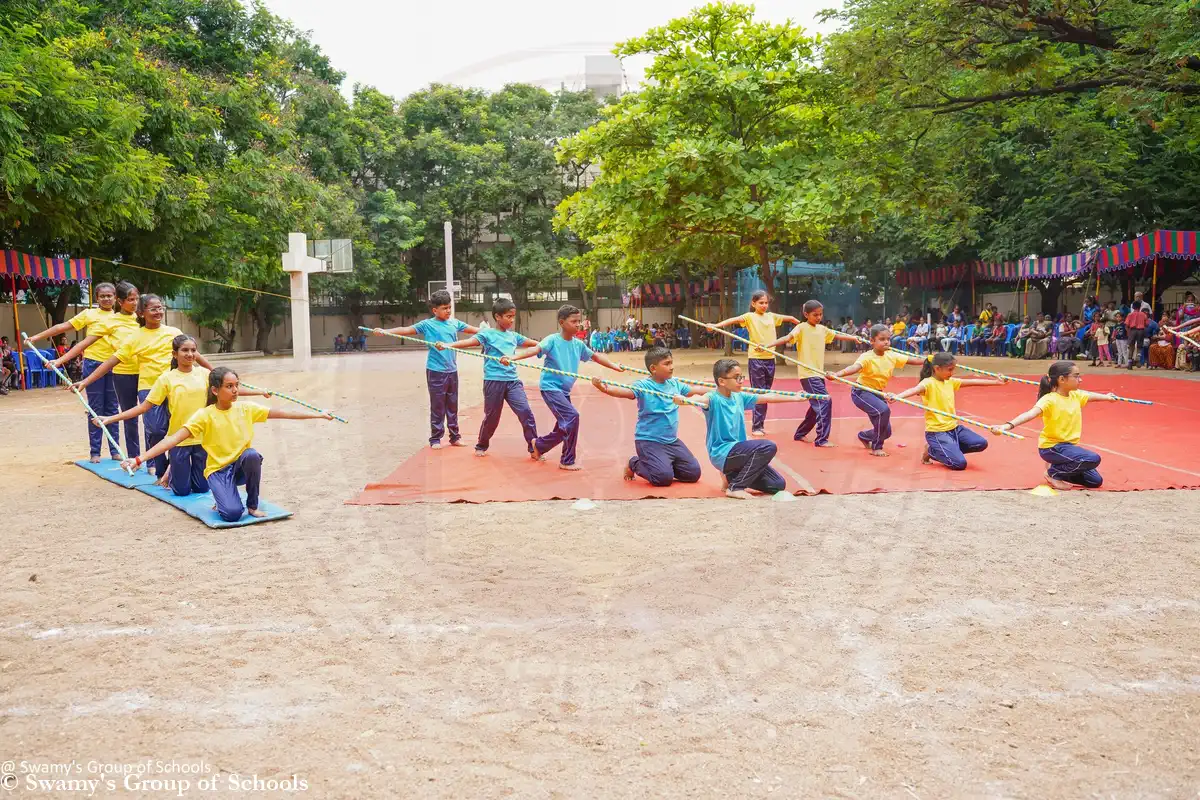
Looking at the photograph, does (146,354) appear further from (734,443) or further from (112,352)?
(734,443)

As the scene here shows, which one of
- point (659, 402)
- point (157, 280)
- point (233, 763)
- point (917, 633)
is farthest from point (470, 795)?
point (157, 280)

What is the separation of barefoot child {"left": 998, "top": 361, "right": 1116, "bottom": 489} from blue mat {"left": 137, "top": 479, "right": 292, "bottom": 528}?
5653 millimetres

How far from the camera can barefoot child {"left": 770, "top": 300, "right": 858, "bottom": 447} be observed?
10172 millimetres

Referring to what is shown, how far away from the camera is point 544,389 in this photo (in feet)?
30.6

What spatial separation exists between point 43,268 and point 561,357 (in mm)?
16514

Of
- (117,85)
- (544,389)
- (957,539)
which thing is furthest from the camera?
(117,85)

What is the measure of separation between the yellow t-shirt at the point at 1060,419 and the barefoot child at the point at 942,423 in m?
0.88

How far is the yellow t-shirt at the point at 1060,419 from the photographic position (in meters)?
7.72

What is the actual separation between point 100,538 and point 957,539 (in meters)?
5.63

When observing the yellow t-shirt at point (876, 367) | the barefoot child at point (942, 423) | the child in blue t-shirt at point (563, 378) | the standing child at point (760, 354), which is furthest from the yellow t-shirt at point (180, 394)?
the yellow t-shirt at point (876, 367)

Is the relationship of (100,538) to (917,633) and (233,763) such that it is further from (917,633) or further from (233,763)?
(917,633)

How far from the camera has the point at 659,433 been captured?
8.08m

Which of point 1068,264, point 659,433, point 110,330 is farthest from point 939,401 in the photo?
point 1068,264

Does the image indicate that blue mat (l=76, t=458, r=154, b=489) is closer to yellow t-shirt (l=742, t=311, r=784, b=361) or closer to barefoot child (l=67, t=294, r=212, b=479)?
barefoot child (l=67, t=294, r=212, b=479)
